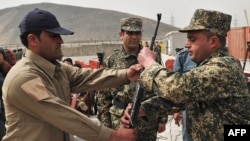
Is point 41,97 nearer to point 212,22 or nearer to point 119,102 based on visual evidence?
point 212,22

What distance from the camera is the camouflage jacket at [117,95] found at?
401 centimetres

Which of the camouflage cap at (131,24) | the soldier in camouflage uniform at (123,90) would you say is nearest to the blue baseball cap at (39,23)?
the soldier in camouflage uniform at (123,90)

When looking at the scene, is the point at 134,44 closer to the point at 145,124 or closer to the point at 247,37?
the point at 145,124

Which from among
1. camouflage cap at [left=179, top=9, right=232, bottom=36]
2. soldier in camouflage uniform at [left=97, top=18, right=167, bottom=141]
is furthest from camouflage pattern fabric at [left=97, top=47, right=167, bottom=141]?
camouflage cap at [left=179, top=9, right=232, bottom=36]

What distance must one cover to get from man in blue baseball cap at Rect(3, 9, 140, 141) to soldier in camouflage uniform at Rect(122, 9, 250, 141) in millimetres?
457

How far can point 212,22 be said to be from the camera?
8.16ft

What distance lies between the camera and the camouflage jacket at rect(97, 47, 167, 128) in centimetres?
401

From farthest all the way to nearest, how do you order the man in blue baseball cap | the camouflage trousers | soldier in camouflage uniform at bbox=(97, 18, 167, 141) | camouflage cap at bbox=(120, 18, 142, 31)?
camouflage cap at bbox=(120, 18, 142, 31) < soldier in camouflage uniform at bbox=(97, 18, 167, 141) < the camouflage trousers < the man in blue baseball cap

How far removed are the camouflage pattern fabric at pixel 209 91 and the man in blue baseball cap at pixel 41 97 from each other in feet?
1.48

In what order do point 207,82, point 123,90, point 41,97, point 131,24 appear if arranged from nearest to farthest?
point 207,82 < point 41,97 < point 123,90 < point 131,24

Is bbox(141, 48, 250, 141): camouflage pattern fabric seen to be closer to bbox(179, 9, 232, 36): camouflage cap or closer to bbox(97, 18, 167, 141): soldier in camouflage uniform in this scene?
bbox(179, 9, 232, 36): camouflage cap

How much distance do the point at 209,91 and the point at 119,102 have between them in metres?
1.88

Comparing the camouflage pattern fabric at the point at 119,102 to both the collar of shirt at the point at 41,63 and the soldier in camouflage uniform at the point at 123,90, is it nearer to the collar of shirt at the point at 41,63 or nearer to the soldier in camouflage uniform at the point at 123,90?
the soldier in camouflage uniform at the point at 123,90

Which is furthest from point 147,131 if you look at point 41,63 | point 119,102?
point 41,63
